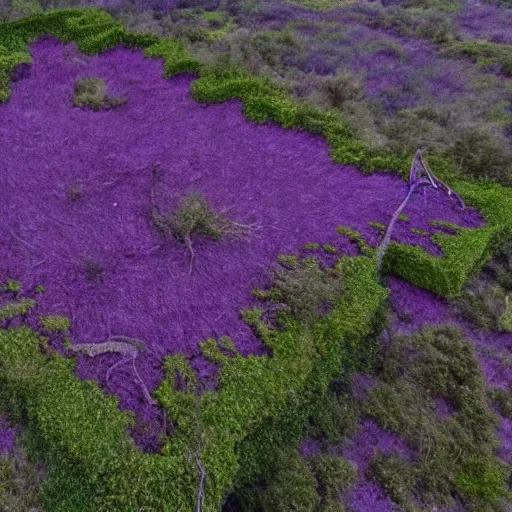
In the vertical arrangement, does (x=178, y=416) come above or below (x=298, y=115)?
below

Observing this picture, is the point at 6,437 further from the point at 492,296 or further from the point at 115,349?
the point at 492,296

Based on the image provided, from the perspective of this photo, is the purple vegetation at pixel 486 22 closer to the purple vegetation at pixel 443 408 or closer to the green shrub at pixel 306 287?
the green shrub at pixel 306 287

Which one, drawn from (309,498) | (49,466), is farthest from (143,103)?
(309,498)

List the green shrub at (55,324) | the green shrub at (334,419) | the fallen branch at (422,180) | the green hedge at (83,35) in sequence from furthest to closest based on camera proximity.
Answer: the green hedge at (83,35)
the fallen branch at (422,180)
the green shrub at (55,324)
the green shrub at (334,419)

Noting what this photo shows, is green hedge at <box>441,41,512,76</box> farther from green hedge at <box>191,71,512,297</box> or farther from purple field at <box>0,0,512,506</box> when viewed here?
green hedge at <box>191,71,512,297</box>

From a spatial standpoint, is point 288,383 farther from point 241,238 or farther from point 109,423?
point 241,238

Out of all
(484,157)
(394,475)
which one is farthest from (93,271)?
(484,157)

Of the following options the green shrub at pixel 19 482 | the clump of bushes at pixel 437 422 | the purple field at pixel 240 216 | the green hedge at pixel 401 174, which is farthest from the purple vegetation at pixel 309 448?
the green hedge at pixel 401 174
